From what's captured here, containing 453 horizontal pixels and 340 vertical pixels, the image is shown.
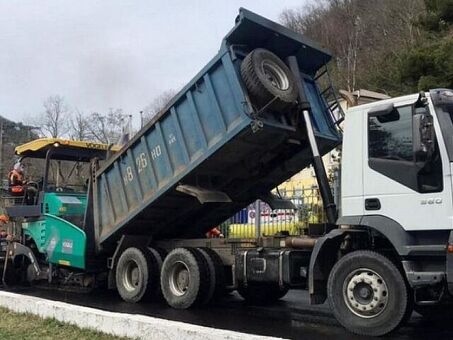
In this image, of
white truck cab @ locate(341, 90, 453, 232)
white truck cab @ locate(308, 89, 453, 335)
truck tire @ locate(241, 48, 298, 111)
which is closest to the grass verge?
white truck cab @ locate(308, 89, 453, 335)

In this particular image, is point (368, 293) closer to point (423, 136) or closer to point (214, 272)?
point (423, 136)

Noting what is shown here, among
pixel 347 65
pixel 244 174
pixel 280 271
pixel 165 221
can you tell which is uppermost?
pixel 347 65

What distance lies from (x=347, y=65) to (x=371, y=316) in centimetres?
4011

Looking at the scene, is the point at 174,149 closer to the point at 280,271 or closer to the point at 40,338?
the point at 280,271

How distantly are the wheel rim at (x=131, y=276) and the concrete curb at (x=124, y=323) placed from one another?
2.08 meters

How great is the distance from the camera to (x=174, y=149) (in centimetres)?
830

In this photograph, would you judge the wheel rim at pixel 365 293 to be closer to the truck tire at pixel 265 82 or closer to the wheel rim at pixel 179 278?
the truck tire at pixel 265 82

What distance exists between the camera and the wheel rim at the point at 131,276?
9.36 metres

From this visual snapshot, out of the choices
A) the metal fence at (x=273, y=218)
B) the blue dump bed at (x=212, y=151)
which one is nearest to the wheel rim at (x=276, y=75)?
the blue dump bed at (x=212, y=151)

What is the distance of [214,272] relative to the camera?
8508 mm

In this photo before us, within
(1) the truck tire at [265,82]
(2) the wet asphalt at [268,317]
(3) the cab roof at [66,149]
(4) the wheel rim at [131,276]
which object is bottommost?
(2) the wet asphalt at [268,317]

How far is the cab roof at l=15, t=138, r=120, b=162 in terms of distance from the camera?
419 inches

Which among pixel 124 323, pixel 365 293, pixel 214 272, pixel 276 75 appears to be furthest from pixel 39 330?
pixel 276 75

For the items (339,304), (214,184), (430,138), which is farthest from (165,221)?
(430,138)
